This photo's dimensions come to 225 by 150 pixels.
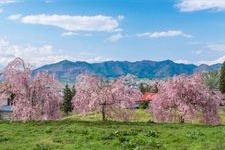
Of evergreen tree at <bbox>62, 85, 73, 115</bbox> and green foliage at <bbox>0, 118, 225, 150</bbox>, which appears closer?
green foliage at <bbox>0, 118, 225, 150</bbox>

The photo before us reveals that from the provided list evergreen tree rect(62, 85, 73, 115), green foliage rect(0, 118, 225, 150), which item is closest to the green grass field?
green foliage rect(0, 118, 225, 150)

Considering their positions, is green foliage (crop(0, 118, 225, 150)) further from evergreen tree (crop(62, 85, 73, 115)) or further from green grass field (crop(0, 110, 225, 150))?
evergreen tree (crop(62, 85, 73, 115))

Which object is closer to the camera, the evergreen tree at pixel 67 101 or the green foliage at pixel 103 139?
the green foliage at pixel 103 139

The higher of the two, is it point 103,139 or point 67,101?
point 67,101

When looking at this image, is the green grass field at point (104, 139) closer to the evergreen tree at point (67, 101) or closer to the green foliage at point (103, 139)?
the green foliage at point (103, 139)

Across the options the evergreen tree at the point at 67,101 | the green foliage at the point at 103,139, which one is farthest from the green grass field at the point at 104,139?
the evergreen tree at the point at 67,101

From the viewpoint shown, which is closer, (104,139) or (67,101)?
(104,139)

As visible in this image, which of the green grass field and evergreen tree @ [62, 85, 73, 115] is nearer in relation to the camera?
the green grass field

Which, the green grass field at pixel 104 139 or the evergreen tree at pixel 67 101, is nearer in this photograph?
the green grass field at pixel 104 139

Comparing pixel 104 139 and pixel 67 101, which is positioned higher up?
pixel 67 101

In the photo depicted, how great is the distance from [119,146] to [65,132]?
7297 millimetres

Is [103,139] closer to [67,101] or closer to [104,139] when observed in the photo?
[104,139]

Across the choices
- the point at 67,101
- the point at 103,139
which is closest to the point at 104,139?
the point at 103,139

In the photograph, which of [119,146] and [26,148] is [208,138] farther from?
[26,148]
